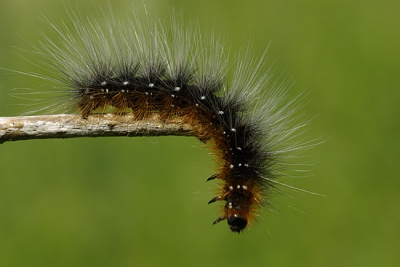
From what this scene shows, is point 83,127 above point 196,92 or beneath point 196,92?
beneath

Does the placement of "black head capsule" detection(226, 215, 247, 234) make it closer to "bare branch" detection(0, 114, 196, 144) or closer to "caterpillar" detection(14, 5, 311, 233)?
"caterpillar" detection(14, 5, 311, 233)

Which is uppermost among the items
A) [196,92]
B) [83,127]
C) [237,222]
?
[196,92]

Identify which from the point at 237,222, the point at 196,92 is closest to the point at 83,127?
the point at 196,92

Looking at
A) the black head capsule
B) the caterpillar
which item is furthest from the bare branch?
the black head capsule

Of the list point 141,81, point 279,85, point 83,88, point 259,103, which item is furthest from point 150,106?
point 279,85

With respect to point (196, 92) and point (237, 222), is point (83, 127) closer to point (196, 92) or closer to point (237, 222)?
point (196, 92)

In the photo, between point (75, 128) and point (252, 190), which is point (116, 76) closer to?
point (75, 128)

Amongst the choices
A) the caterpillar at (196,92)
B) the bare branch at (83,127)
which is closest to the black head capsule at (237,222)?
the caterpillar at (196,92)
